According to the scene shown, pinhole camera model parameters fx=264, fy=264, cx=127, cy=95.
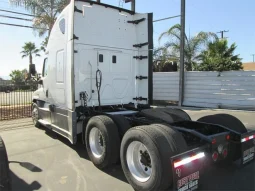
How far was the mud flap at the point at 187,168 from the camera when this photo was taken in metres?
3.25

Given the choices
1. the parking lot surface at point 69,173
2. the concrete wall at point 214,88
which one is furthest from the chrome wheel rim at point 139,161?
the concrete wall at point 214,88

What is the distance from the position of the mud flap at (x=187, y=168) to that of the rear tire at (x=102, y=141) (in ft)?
5.31

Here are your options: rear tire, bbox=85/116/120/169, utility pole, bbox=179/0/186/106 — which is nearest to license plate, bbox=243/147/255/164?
rear tire, bbox=85/116/120/169

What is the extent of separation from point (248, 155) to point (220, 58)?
1181cm

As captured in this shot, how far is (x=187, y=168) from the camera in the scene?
335 cm

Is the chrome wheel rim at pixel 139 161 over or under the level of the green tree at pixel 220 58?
under

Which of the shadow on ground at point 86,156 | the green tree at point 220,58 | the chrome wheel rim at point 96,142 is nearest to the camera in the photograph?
the shadow on ground at point 86,156

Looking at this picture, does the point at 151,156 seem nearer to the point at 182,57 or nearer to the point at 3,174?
the point at 3,174

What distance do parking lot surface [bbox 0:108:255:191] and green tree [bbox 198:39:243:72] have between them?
10.6 meters

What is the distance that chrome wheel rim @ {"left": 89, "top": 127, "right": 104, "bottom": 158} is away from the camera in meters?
5.17

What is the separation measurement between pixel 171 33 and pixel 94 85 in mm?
14116

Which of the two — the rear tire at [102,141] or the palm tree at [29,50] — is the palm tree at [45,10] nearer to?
the rear tire at [102,141]

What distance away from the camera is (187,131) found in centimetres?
411

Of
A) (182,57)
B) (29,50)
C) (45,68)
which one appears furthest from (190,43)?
(29,50)
